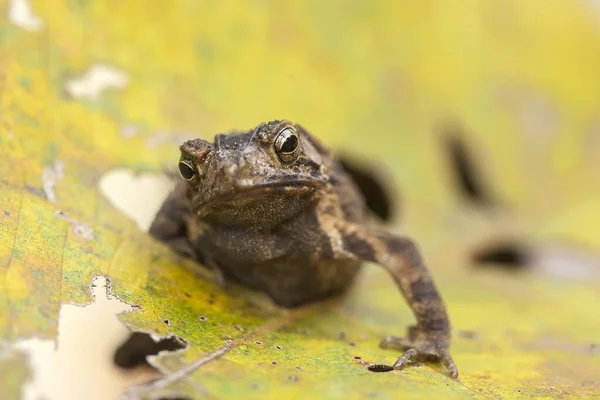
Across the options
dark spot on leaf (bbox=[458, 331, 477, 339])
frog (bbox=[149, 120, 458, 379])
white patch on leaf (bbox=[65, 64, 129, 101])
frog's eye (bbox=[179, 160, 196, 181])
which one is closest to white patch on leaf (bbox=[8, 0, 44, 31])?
white patch on leaf (bbox=[65, 64, 129, 101])

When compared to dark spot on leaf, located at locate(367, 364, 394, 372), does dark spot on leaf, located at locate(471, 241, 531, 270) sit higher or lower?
higher

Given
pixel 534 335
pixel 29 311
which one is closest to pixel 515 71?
pixel 534 335

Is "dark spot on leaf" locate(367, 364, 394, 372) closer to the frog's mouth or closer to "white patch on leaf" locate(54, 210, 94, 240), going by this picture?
the frog's mouth

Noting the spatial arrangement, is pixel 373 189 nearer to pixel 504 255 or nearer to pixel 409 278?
pixel 504 255

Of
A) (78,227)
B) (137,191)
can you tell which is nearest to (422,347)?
(78,227)

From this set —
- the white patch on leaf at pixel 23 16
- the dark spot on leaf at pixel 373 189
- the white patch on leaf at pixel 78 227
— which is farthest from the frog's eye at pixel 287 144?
the dark spot on leaf at pixel 373 189

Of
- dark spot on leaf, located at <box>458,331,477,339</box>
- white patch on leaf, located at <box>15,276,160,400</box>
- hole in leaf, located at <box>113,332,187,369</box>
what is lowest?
white patch on leaf, located at <box>15,276,160,400</box>
